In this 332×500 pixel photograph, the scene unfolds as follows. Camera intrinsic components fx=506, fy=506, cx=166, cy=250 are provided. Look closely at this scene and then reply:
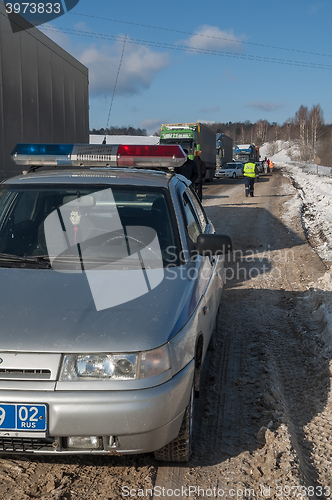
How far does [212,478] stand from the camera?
286 cm

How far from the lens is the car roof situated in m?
3.94

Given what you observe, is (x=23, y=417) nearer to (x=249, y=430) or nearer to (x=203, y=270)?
(x=249, y=430)

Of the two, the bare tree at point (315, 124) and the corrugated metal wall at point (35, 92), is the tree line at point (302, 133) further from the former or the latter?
the corrugated metal wall at point (35, 92)

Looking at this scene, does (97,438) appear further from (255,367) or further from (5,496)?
(255,367)

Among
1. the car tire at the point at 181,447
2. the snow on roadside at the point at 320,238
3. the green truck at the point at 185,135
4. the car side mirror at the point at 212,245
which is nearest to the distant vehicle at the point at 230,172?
the green truck at the point at 185,135

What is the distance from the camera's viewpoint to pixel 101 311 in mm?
2758

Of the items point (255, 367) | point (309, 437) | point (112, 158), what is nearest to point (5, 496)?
point (309, 437)

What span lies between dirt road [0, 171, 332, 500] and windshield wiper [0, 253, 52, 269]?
4.02 ft

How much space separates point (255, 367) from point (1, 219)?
2522mm

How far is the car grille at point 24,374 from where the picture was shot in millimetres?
2467

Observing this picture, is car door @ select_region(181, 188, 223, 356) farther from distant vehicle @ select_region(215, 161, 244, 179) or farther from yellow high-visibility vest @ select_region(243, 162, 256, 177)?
distant vehicle @ select_region(215, 161, 244, 179)

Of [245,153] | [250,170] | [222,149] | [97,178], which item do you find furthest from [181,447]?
[245,153]

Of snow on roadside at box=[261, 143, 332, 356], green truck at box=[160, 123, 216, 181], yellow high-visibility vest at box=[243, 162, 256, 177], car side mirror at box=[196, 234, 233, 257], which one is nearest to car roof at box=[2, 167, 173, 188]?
car side mirror at box=[196, 234, 233, 257]

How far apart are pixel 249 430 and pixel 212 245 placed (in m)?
1.30
